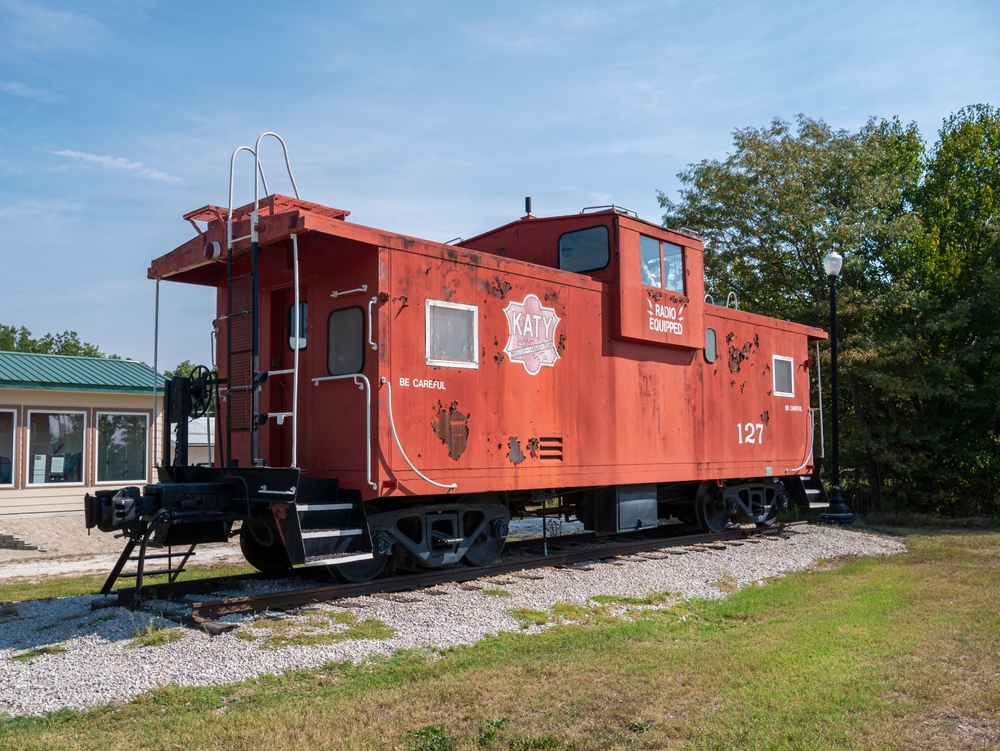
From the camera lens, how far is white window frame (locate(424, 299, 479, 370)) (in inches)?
325

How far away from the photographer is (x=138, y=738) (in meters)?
4.20

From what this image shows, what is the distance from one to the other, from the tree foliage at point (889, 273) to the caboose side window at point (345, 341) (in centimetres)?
1241

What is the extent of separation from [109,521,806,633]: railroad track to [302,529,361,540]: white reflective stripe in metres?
0.60

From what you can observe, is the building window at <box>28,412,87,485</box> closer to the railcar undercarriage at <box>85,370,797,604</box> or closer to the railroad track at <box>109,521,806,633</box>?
the railcar undercarriage at <box>85,370,797,604</box>

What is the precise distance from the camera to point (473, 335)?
8.75 m

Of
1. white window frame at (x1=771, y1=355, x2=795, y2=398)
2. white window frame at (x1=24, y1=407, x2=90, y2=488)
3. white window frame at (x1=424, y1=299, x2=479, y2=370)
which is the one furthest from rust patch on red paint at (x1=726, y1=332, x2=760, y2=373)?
white window frame at (x1=24, y1=407, x2=90, y2=488)

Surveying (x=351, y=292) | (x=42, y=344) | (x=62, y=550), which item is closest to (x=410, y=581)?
(x=351, y=292)

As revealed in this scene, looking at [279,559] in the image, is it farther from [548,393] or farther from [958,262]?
[958,262]

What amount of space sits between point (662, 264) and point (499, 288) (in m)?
3.03

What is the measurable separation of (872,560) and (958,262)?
40.6ft

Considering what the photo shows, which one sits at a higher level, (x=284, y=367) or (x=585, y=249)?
(x=585, y=249)

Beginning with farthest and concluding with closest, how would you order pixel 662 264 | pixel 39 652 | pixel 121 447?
pixel 121 447
pixel 662 264
pixel 39 652

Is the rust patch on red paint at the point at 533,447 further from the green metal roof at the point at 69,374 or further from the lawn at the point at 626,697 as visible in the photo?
the green metal roof at the point at 69,374

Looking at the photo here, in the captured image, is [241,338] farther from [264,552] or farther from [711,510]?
[711,510]
